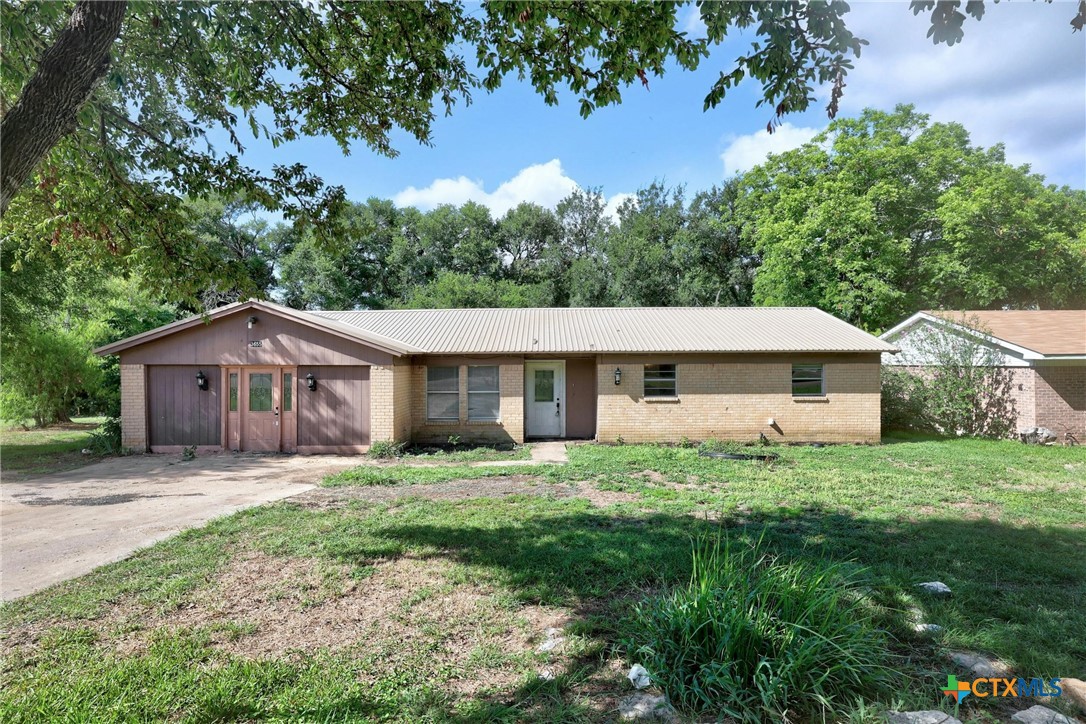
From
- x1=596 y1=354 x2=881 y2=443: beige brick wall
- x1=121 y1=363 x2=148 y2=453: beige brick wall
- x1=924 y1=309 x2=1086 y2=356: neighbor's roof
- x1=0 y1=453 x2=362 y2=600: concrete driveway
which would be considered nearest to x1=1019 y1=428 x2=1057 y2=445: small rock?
x1=924 y1=309 x2=1086 y2=356: neighbor's roof

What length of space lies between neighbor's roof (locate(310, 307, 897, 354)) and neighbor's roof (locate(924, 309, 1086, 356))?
3.34 m

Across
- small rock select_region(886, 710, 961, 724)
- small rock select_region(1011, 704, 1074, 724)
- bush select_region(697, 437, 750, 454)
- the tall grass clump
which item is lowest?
bush select_region(697, 437, 750, 454)

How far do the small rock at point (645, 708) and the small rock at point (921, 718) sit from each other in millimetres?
1091

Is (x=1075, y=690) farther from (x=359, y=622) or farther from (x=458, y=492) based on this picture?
(x=458, y=492)

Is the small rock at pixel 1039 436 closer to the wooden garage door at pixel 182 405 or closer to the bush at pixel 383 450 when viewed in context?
the bush at pixel 383 450

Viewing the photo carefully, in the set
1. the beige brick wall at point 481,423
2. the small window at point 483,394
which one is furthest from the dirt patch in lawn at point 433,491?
the small window at point 483,394

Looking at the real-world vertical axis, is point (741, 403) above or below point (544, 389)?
below

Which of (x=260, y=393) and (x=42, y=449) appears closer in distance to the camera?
(x=260, y=393)

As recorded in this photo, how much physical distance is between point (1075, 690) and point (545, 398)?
465 inches

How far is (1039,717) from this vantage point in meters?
2.56

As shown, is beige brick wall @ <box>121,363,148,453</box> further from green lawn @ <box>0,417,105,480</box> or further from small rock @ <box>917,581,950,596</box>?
small rock @ <box>917,581,950,596</box>

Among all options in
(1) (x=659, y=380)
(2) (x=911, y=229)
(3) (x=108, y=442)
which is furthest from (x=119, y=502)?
(2) (x=911, y=229)

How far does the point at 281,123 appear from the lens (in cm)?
582

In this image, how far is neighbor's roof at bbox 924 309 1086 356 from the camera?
42.0ft
